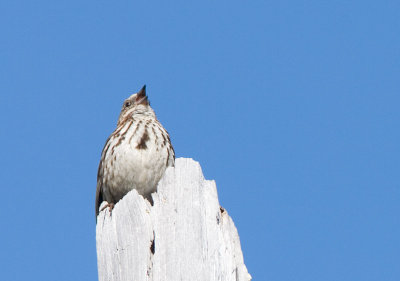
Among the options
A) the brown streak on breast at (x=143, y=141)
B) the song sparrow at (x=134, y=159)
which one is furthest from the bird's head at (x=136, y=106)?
the brown streak on breast at (x=143, y=141)

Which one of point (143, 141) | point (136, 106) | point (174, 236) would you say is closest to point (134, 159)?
point (143, 141)

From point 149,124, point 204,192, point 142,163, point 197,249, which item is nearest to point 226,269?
point 197,249

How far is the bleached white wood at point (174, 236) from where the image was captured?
18.9 ft

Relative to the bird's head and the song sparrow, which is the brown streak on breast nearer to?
the song sparrow

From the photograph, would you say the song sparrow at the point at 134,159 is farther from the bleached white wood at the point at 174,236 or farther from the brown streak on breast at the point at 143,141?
the bleached white wood at the point at 174,236

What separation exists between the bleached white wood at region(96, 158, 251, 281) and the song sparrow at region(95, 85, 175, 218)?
1.99m

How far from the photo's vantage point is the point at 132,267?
5812mm

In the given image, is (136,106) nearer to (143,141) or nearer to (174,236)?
(143,141)

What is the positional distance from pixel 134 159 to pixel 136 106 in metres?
1.71

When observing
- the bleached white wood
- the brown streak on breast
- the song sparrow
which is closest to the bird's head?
the song sparrow

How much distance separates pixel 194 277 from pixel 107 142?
136 inches

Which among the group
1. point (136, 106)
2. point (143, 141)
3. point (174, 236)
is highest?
point (136, 106)

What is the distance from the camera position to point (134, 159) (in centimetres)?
827

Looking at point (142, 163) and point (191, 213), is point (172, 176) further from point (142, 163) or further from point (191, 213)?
point (142, 163)
